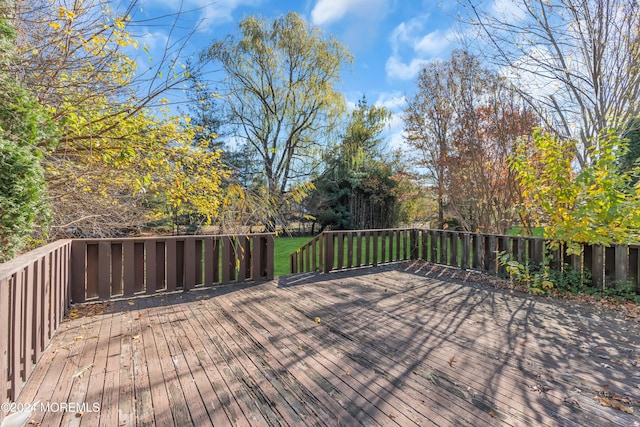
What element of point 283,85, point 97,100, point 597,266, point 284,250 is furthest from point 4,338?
point 283,85

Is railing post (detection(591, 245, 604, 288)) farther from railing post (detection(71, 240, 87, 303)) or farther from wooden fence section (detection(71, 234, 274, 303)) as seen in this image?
railing post (detection(71, 240, 87, 303))

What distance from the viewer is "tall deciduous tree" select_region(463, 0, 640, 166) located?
4.06 m

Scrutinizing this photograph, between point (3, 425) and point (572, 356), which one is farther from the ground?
point (3, 425)

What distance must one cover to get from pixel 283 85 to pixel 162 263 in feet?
32.7

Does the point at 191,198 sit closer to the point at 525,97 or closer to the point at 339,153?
the point at 525,97

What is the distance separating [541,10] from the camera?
4.48 m

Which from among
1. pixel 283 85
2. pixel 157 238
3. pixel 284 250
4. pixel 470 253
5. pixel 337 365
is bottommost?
pixel 284 250

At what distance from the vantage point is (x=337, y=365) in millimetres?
2018

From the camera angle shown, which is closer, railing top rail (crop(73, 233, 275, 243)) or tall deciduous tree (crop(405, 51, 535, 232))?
railing top rail (crop(73, 233, 275, 243))

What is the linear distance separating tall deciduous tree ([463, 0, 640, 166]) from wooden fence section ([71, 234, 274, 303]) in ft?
17.4

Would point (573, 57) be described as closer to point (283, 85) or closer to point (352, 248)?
point (352, 248)

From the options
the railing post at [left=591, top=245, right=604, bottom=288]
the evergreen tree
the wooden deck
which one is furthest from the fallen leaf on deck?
the railing post at [left=591, top=245, right=604, bottom=288]

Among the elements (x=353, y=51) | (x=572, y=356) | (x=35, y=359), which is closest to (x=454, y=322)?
(x=572, y=356)

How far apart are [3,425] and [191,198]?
2.80 metres
